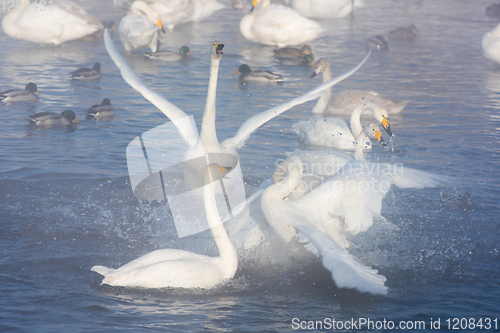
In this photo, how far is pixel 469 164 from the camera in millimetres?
9484

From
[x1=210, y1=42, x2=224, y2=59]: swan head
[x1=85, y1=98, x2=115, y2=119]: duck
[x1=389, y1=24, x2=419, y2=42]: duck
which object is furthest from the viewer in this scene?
[x1=389, y1=24, x2=419, y2=42]: duck

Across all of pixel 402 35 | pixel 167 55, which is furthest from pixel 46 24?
pixel 402 35

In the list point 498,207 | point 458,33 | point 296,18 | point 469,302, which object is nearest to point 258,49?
point 296,18

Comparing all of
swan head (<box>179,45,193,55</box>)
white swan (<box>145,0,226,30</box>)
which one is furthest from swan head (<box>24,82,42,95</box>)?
white swan (<box>145,0,226,30</box>)

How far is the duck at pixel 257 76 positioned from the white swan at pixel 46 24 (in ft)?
22.0

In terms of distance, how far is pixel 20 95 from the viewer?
11758 millimetres

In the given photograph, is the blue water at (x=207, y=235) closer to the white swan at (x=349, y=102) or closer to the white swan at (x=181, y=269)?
the white swan at (x=181, y=269)

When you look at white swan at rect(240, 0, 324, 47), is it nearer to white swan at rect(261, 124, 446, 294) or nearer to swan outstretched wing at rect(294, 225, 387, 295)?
white swan at rect(261, 124, 446, 294)

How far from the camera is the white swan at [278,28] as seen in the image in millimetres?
18266

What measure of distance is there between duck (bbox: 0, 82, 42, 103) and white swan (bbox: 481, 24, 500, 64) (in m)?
12.8

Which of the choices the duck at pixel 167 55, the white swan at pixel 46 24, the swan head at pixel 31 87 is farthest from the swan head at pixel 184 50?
the swan head at pixel 31 87

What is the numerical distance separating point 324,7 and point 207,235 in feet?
61.6

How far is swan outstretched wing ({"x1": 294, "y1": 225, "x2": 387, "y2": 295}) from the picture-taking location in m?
4.95

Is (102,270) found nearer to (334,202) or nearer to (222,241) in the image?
(222,241)
